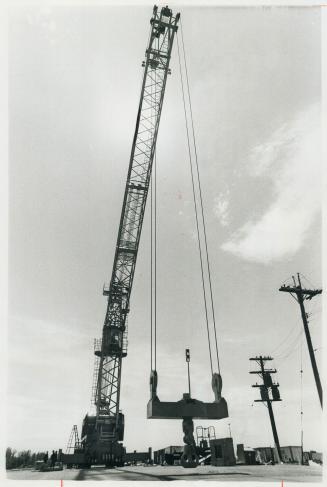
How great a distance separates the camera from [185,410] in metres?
9.17

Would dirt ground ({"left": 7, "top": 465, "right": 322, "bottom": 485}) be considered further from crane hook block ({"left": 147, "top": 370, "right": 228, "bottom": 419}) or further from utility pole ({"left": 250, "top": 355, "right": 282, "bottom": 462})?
utility pole ({"left": 250, "top": 355, "right": 282, "bottom": 462})

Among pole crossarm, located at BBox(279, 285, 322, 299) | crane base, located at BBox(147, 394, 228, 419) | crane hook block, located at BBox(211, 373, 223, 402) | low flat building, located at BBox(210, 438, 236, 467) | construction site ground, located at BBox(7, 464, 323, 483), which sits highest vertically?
pole crossarm, located at BBox(279, 285, 322, 299)

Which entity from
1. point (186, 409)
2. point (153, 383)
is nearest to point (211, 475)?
point (186, 409)

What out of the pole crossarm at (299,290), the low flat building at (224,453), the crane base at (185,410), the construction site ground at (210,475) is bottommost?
the construction site ground at (210,475)

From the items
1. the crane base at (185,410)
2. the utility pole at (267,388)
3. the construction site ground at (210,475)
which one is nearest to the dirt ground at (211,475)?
the construction site ground at (210,475)

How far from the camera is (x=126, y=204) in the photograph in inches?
1076

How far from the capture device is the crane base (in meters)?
9.08

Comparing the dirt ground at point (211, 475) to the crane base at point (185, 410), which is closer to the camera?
the crane base at point (185, 410)

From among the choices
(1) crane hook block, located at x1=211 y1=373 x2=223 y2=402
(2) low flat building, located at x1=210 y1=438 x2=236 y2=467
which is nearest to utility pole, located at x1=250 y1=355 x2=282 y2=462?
(2) low flat building, located at x1=210 y1=438 x2=236 y2=467

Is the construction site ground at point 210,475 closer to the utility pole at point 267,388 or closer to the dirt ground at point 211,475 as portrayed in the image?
the dirt ground at point 211,475

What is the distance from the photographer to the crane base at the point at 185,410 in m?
9.08

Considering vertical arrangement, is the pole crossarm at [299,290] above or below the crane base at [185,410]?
above

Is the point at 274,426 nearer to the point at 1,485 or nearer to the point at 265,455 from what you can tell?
the point at 265,455

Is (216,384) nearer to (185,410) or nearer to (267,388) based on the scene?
(185,410)
